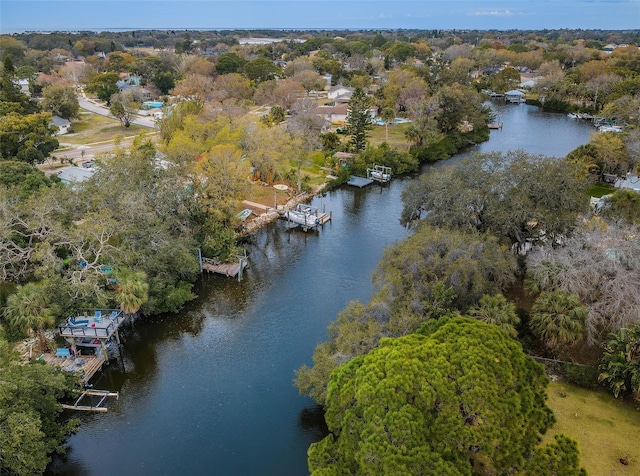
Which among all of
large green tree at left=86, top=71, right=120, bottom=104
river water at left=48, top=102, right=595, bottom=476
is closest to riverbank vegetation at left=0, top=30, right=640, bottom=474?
river water at left=48, top=102, right=595, bottom=476

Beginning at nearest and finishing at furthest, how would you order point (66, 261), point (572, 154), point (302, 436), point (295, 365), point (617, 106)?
point (302, 436) → point (295, 365) → point (66, 261) → point (572, 154) → point (617, 106)

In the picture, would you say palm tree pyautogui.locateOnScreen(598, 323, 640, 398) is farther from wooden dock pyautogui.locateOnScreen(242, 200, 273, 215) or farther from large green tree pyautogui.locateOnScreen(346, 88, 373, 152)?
large green tree pyautogui.locateOnScreen(346, 88, 373, 152)

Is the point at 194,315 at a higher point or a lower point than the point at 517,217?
lower

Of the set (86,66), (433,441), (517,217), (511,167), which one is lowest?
(433,441)

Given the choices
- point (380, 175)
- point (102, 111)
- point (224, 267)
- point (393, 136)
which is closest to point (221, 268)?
point (224, 267)

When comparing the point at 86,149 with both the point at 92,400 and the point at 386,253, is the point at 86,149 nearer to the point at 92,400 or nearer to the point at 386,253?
the point at 92,400

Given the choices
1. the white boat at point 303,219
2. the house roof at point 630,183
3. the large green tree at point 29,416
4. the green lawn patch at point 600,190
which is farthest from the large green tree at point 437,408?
the green lawn patch at point 600,190

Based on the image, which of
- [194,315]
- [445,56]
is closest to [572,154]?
[194,315]

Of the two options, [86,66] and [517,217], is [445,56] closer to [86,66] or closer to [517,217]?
[86,66]
